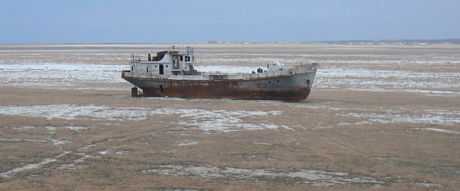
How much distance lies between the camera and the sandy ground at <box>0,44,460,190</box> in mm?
12961

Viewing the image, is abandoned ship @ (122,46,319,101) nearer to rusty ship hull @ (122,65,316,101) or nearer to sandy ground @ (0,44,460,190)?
rusty ship hull @ (122,65,316,101)

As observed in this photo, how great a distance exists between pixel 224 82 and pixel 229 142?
12244 mm

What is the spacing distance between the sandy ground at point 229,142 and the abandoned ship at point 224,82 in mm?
1031

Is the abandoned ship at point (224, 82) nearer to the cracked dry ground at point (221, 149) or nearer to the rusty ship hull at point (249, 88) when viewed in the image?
the rusty ship hull at point (249, 88)

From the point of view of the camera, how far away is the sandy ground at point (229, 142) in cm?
1296

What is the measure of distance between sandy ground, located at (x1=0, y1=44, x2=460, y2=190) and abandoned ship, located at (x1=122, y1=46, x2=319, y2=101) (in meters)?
1.03

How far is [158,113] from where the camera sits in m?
23.8

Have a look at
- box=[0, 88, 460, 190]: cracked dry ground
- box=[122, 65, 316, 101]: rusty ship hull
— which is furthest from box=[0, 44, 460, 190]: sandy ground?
box=[122, 65, 316, 101]: rusty ship hull

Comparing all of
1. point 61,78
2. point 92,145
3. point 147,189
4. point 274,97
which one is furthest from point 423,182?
point 61,78

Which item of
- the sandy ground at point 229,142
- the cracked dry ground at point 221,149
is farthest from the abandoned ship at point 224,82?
the cracked dry ground at point 221,149

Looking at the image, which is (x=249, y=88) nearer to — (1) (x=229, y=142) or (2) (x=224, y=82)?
(2) (x=224, y=82)

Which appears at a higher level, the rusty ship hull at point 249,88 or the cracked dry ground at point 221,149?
the rusty ship hull at point 249,88

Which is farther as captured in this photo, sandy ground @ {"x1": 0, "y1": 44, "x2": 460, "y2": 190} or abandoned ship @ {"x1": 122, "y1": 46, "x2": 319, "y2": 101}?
abandoned ship @ {"x1": 122, "y1": 46, "x2": 319, "y2": 101}

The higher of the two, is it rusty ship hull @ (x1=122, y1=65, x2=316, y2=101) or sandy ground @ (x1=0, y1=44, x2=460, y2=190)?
rusty ship hull @ (x1=122, y1=65, x2=316, y2=101)
